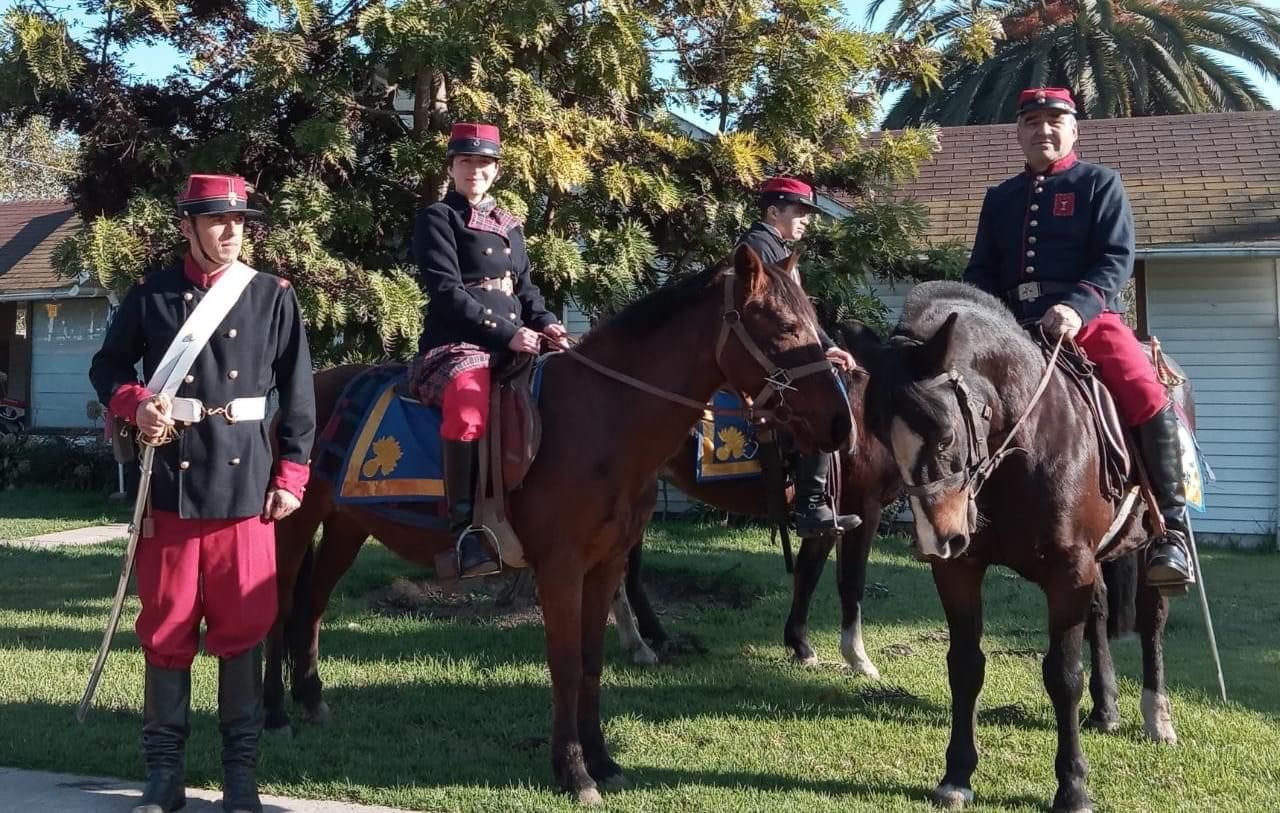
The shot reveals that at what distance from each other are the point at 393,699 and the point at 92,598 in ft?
13.6

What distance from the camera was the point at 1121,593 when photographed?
6352 mm

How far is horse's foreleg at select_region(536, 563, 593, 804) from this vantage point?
4.47 m

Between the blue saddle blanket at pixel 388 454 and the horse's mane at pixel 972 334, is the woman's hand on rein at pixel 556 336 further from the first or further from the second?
the horse's mane at pixel 972 334

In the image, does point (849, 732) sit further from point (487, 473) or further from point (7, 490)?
point (7, 490)

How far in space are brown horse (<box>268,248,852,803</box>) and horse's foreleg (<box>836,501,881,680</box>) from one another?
2267 millimetres

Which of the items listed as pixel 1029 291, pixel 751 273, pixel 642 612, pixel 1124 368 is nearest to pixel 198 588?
pixel 751 273

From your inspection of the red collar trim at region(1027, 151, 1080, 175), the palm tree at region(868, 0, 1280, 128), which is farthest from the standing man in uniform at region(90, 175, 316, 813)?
the palm tree at region(868, 0, 1280, 128)

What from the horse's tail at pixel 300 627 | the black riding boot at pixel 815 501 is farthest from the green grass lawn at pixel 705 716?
the black riding boot at pixel 815 501

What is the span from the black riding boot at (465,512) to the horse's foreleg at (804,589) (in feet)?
8.97

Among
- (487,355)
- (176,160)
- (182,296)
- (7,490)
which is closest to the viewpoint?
(182,296)

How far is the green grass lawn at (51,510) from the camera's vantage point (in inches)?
500

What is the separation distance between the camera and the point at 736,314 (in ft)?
13.9

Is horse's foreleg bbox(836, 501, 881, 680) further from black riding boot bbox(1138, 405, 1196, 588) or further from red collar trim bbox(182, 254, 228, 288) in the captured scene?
red collar trim bbox(182, 254, 228, 288)

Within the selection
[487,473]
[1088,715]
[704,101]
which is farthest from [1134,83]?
[487,473]
